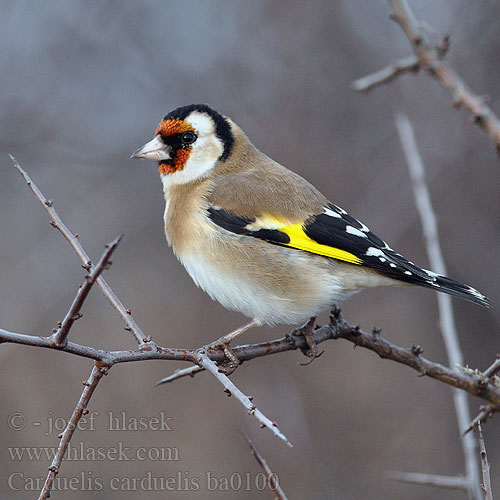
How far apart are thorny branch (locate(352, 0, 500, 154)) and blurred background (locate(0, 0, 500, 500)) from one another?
4.05 m

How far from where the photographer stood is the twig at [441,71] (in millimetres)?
2500

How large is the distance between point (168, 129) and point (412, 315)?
449 cm

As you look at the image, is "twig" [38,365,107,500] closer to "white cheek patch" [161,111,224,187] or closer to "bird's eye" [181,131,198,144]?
"white cheek patch" [161,111,224,187]

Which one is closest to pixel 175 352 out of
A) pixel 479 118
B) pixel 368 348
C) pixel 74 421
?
pixel 74 421

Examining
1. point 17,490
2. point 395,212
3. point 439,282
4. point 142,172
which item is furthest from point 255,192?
point 142,172

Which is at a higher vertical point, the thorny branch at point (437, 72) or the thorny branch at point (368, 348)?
the thorny branch at point (437, 72)

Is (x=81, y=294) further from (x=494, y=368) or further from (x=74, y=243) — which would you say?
(x=494, y=368)

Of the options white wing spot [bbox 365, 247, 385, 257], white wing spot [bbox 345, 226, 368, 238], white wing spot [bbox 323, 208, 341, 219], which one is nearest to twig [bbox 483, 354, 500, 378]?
white wing spot [bbox 365, 247, 385, 257]

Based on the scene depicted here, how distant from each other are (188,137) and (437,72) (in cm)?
243

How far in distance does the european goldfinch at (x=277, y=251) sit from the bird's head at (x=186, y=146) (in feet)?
0.63

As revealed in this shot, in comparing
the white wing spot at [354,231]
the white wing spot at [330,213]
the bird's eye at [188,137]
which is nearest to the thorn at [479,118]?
the white wing spot at [354,231]

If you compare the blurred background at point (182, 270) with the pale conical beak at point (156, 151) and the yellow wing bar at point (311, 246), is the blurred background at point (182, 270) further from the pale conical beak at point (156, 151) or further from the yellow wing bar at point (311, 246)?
the yellow wing bar at point (311, 246)

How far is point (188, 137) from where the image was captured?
472 centimetres

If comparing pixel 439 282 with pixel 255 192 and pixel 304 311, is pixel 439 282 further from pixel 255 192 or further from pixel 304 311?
pixel 255 192
